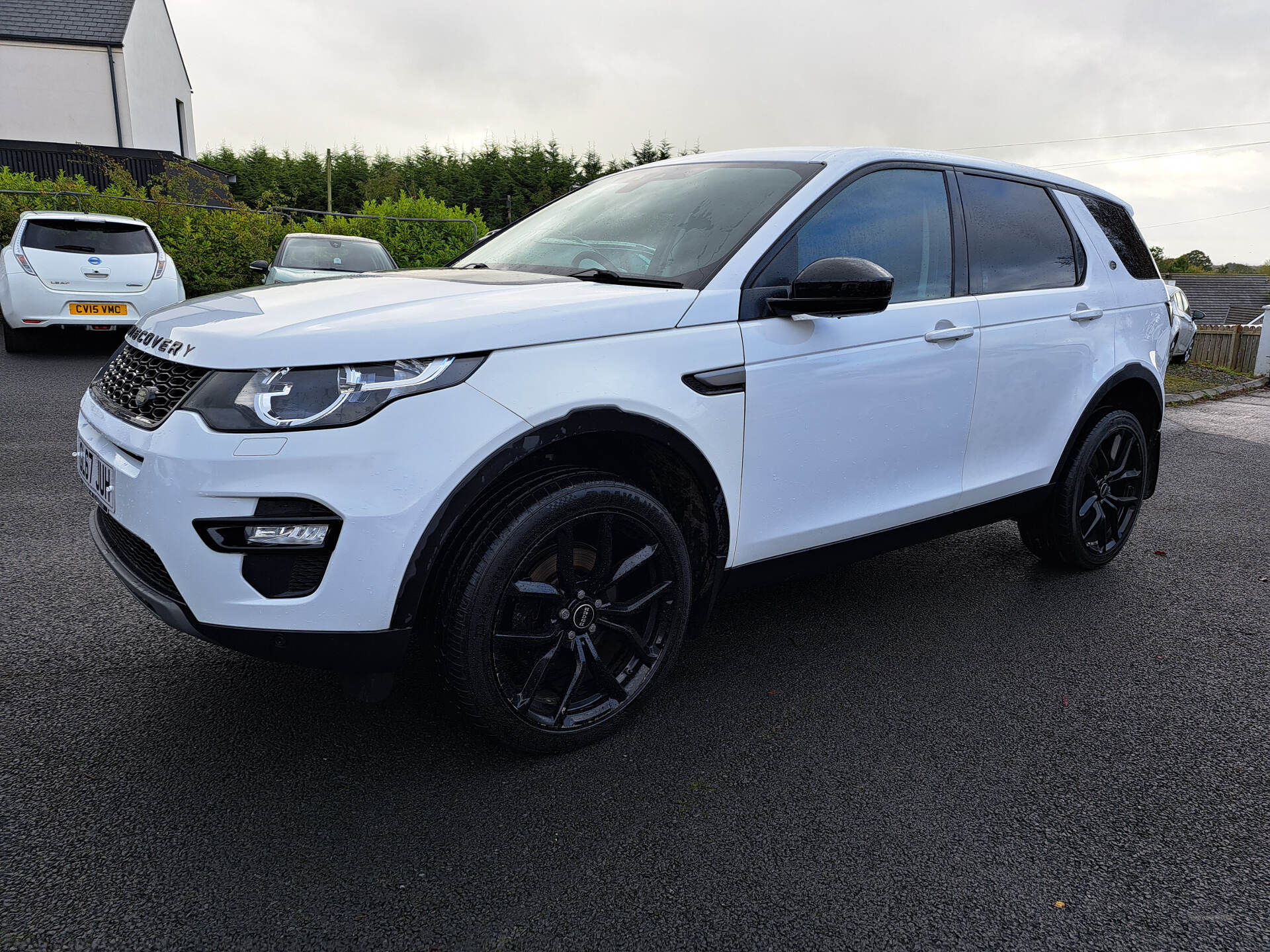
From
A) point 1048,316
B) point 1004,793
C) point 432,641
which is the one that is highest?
point 1048,316

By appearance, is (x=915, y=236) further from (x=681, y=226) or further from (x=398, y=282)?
(x=398, y=282)

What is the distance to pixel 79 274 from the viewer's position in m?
9.16

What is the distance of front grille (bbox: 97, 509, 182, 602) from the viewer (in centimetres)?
219

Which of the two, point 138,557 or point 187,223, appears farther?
point 187,223

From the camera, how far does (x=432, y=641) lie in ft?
7.50

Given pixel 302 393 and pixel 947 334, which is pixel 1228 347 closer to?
pixel 947 334

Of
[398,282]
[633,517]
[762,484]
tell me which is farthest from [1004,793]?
[398,282]

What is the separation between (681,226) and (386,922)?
2.19 metres

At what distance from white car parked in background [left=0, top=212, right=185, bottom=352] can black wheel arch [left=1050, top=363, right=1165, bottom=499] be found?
883 cm

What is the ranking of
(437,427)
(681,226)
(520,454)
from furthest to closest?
(681,226) → (520,454) → (437,427)

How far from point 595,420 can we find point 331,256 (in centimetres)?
1003

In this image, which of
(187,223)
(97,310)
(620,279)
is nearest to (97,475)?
(620,279)

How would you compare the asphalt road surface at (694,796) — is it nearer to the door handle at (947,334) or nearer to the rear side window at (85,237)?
the door handle at (947,334)

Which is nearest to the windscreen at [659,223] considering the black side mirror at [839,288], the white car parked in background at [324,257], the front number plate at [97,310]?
the black side mirror at [839,288]
